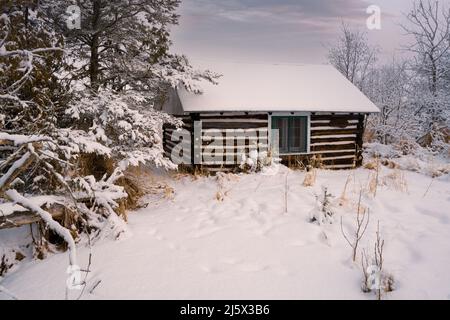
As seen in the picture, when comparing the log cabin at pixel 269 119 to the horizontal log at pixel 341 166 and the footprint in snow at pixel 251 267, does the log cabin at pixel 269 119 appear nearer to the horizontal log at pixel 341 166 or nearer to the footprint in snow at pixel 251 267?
the horizontal log at pixel 341 166

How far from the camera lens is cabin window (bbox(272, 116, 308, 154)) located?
1163 cm

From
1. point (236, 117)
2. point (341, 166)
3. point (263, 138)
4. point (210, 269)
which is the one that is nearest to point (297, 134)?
point (263, 138)

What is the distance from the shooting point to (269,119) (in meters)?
11.2

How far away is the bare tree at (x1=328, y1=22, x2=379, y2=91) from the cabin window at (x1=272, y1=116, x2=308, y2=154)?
15.0m

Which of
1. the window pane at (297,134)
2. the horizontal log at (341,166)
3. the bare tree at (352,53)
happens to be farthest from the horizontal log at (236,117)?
the bare tree at (352,53)

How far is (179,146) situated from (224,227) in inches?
267

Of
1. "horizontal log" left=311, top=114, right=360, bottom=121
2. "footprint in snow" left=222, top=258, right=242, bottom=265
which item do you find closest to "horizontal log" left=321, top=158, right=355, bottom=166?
"horizontal log" left=311, top=114, right=360, bottom=121

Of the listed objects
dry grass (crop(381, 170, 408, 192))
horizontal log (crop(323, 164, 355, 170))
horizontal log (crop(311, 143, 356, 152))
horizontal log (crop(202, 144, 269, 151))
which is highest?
horizontal log (crop(202, 144, 269, 151))

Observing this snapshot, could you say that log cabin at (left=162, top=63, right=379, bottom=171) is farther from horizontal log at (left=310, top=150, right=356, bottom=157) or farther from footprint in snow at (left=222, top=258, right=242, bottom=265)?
footprint in snow at (left=222, top=258, right=242, bottom=265)

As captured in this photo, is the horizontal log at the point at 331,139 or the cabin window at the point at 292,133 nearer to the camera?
the cabin window at the point at 292,133

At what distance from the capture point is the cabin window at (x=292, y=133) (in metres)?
11.6

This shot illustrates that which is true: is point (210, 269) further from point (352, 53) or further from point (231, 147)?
point (352, 53)

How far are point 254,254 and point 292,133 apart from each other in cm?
799
